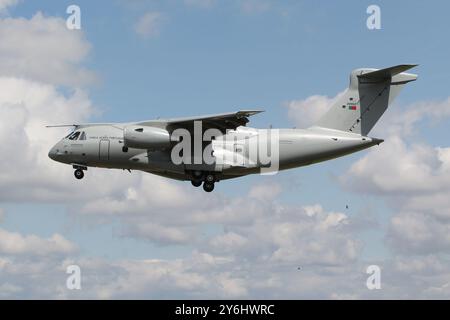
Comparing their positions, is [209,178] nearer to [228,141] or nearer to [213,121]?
[228,141]

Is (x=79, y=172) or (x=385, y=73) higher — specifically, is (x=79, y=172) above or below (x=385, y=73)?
below

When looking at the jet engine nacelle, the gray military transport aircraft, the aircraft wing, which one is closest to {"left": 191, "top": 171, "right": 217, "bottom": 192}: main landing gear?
the gray military transport aircraft

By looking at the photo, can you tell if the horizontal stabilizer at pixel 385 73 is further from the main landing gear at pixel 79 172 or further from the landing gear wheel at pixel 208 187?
the main landing gear at pixel 79 172

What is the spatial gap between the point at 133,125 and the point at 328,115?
25.9 feet

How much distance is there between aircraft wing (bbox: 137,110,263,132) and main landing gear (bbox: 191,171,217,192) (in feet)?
6.27

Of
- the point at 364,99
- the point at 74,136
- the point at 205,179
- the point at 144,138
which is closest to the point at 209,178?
the point at 205,179

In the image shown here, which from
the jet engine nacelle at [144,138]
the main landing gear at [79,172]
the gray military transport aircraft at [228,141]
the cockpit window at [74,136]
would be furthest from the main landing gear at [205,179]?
the cockpit window at [74,136]

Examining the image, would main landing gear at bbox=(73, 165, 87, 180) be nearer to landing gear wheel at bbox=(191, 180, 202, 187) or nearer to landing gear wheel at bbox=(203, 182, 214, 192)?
landing gear wheel at bbox=(191, 180, 202, 187)

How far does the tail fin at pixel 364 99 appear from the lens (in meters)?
31.5

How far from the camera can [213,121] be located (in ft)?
96.8

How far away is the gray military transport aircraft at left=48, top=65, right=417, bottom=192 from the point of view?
1161 inches

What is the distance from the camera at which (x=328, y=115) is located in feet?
104

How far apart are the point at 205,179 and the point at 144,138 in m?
3.41
